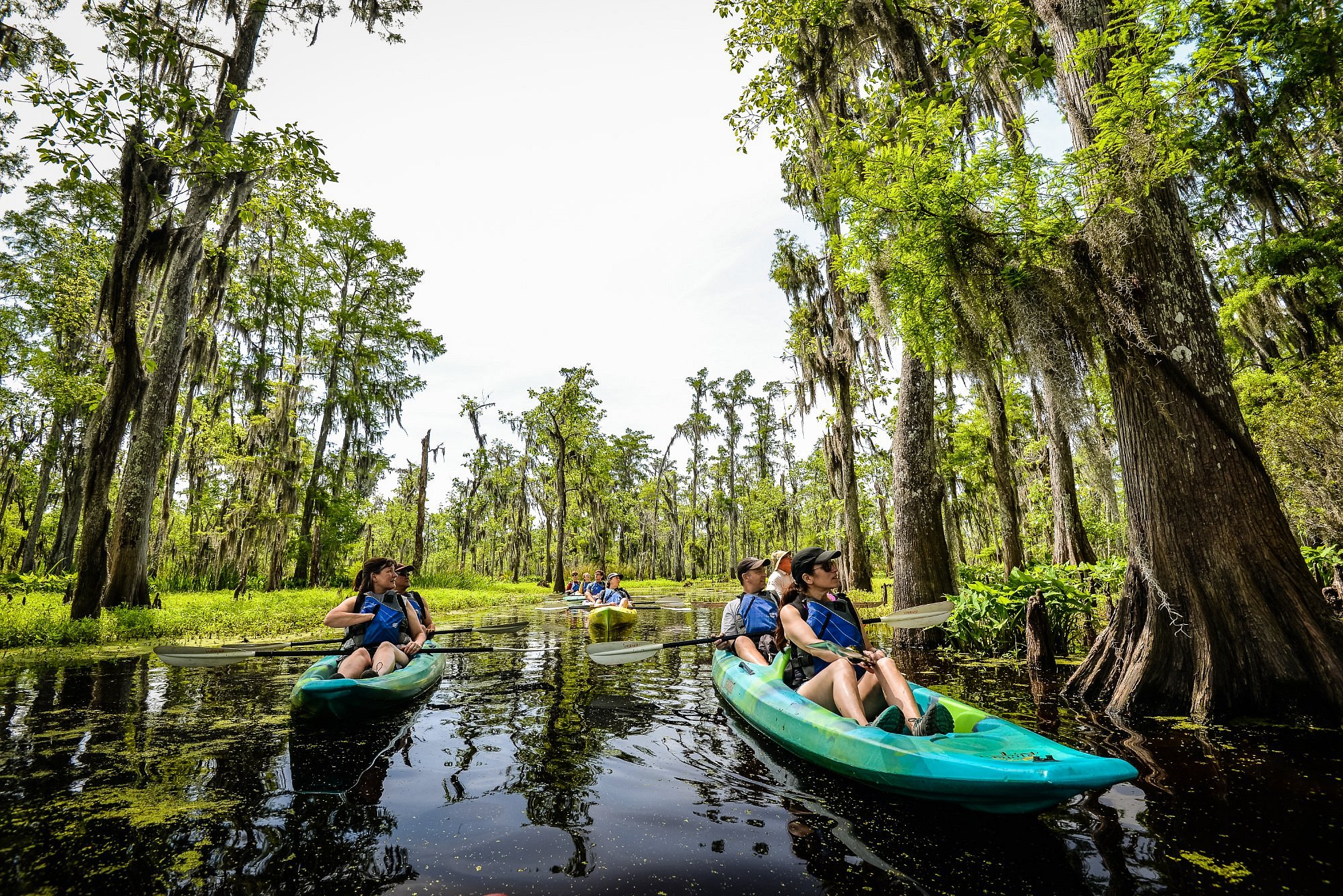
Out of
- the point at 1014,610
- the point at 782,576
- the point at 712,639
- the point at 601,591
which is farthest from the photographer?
the point at 601,591

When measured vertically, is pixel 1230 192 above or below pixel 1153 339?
above

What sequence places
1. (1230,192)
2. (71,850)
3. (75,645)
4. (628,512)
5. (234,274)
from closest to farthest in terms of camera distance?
(71,850) → (75,645) → (1230,192) → (234,274) → (628,512)

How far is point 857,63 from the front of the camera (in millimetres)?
10430

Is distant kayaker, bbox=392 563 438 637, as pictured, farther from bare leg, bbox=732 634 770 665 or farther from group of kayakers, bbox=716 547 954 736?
group of kayakers, bbox=716 547 954 736

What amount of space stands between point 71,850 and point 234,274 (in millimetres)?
22009

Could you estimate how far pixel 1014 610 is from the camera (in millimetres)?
8320

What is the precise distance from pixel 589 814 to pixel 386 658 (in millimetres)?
3681

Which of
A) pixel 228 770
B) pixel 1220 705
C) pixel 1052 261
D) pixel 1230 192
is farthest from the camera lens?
pixel 1230 192

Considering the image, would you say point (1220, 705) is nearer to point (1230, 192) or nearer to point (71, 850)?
point (71, 850)

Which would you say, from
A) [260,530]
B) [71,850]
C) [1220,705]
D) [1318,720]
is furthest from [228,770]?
[260,530]

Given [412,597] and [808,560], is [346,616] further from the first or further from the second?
[808,560]

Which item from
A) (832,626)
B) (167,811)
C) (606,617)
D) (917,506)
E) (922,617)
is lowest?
(606,617)

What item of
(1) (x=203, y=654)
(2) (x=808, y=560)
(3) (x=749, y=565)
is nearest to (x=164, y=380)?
(1) (x=203, y=654)

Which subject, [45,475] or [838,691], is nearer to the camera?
[838,691]
